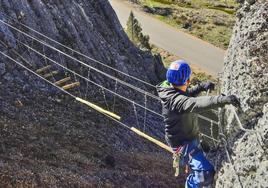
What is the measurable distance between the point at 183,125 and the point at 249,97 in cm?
178

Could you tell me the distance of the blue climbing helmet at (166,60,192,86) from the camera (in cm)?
892

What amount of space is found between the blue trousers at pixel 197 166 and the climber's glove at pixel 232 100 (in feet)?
5.07

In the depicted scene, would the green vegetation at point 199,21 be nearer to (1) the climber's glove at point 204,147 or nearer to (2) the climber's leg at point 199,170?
(1) the climber's glove at point 204,147

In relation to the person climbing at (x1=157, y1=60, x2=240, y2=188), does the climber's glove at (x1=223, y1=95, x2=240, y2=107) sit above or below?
above

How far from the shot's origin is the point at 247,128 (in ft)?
26.3

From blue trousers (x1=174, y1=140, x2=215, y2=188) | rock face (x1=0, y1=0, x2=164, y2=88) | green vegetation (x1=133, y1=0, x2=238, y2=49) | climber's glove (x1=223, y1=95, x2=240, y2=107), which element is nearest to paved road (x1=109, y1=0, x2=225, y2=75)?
green vegetation (x1=133, y1=0, x2=238, y2=49)

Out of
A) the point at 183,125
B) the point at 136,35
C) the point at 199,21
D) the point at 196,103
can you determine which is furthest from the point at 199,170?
the point at 199,21

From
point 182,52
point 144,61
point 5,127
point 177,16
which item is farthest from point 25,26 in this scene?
point 177,16

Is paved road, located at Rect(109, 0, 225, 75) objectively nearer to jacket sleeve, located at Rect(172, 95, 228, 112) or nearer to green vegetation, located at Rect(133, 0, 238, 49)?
green vegetation, located at Rect(133, 0, 238, 49)

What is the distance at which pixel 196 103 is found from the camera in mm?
8289

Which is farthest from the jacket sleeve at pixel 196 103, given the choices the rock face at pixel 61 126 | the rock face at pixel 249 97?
the rock face at pixel 61 126

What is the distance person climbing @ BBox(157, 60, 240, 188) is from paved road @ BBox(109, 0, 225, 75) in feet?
157

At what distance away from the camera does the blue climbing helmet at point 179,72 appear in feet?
29.3

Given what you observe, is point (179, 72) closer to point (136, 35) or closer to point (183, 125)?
point (183, 125)
